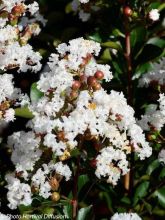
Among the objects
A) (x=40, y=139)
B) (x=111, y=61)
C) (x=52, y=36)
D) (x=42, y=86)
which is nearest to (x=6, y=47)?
(x=42, y=86)

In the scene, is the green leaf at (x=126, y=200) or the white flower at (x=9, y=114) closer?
the white flower at (x=9, y=114)

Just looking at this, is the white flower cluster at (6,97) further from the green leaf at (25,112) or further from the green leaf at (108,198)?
the green leaf at (108,198)

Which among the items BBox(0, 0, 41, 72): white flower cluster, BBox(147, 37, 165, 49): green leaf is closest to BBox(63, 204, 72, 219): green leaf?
BBox(0, 0, 41, 72): white flower cluster

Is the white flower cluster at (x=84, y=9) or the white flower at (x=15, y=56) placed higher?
the white flower cluster at (x=84, y=9)

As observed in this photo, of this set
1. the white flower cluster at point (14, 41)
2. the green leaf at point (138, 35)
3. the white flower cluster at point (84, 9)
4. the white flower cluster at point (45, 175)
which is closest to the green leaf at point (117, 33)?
the green leaf at point (138, 35)

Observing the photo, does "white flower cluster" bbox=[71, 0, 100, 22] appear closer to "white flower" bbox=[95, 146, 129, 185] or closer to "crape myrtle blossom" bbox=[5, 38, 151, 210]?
"crape myrtle blossom" bbox=[5, 38, 151, 210]

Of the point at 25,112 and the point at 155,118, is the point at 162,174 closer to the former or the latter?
the point at 155,118

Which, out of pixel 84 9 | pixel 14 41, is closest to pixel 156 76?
pixel 84 9
